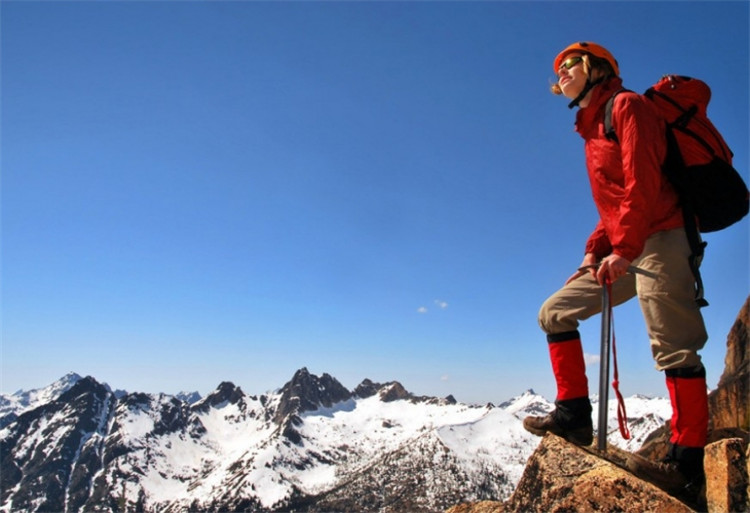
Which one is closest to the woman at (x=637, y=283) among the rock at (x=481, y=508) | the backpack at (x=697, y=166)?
the backpack at (x=697, y=166)

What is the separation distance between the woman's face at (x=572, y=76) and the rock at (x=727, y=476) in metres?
4.60

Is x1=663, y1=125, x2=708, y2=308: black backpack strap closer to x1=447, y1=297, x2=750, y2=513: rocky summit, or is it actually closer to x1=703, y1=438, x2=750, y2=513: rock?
x1=703, y1=438, x2=750, y2=513: rock

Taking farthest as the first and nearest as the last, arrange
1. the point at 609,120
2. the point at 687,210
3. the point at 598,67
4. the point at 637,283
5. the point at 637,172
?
the point at 598,67
the point at 609,120
the point at 637,283
the point at 687,210
the point at 637,172

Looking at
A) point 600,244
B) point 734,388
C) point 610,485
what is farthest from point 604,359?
point 734,388

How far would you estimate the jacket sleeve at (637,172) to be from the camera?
5.38 metres

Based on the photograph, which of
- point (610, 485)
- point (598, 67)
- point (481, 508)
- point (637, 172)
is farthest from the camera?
point (481, 508)

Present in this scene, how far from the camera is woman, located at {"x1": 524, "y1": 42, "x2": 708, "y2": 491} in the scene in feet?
17.3

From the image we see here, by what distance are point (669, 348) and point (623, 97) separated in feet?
9.83

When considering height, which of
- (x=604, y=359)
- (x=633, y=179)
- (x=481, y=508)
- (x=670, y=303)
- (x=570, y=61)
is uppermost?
(x=570, y=61)

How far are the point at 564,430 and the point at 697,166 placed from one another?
11.5ft

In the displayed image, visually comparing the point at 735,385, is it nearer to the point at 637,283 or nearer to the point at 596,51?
the point at 637,283

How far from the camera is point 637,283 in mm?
5691

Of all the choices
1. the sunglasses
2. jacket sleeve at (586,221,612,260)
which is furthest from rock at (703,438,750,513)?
the sunglasses

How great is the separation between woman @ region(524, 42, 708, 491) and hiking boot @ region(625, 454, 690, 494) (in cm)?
1
